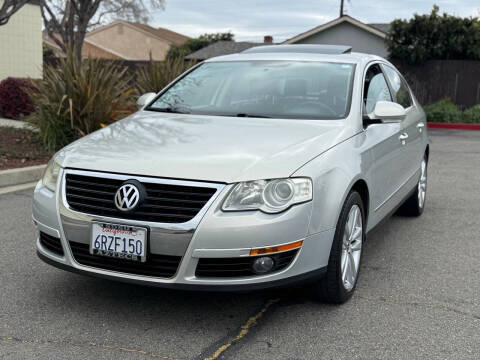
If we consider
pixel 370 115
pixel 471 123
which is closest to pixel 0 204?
pixel 370 115

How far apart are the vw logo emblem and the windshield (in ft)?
4.71

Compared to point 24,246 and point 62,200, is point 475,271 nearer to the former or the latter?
point 62,200

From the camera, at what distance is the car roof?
5145mm

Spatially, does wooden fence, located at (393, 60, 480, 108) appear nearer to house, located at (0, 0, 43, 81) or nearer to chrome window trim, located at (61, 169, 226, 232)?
house, located at (0, 0, 43, 81)

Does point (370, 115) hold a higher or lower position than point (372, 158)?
higher

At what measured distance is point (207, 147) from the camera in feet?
12.2

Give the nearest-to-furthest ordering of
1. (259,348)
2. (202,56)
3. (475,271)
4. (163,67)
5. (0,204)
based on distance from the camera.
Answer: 1. (259,348)
2. (475,271)
3. (0,204)
4. (163,67)
5. (202,56)

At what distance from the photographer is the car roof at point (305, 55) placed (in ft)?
16.9

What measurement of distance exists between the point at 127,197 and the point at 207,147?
2.05 feet

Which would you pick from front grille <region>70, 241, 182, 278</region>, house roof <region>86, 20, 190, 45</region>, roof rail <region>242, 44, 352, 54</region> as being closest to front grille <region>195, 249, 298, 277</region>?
front grille <region>70, 241, 182, 278</region>

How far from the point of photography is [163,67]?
41.5ft

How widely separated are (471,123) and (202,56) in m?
27.6

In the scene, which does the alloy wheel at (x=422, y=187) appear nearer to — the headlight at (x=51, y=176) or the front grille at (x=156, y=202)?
the front grille at (x=156, y=202)

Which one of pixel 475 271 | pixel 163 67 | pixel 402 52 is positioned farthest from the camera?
pixel 402 52
